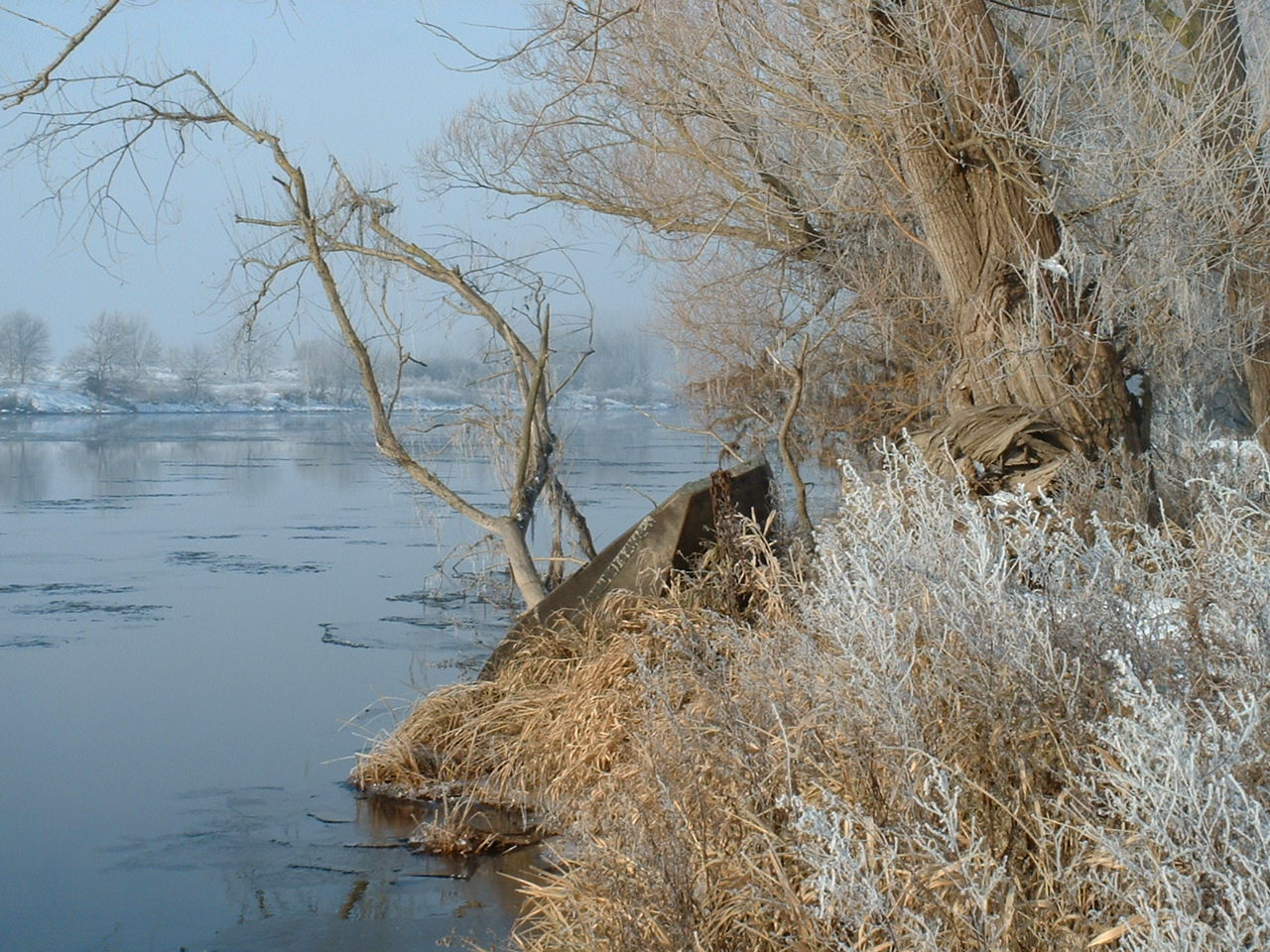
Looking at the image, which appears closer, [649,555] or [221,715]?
[649,555]

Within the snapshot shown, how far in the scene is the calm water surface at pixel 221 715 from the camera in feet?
17.5

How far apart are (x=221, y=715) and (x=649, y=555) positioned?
9.37 ft

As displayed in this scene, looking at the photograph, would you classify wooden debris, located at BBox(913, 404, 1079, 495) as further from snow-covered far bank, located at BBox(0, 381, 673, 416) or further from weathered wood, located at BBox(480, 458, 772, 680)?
snow-covered far bank, located at BBox(0, 381, 673, 416)

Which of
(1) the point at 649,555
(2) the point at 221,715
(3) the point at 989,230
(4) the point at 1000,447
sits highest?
(3) the point at 989,230

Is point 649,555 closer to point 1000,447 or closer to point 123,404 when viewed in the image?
point 1000,447

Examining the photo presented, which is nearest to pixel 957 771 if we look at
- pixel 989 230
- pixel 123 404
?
pixel 989 230

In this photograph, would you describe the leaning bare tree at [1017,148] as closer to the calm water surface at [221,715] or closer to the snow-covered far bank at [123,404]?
the calm water surface at [221,715]

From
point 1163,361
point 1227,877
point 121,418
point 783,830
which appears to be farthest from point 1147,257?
point 121,418

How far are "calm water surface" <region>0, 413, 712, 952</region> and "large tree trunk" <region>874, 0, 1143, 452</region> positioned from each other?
436 centimetres

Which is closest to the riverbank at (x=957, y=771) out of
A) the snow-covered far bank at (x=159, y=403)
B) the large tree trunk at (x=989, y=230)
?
the large tree trunk at (x=989, y=230)

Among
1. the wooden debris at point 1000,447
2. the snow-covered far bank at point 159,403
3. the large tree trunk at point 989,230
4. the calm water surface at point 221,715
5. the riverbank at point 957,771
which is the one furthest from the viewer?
the snow-covered far bank at point 159,403

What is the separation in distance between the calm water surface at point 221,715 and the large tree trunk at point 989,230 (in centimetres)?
436

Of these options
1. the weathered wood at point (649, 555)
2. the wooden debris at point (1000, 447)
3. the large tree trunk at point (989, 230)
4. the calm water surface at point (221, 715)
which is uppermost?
the large tree trunk at point (989, 230)

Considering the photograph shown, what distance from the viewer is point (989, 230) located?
9594mm
